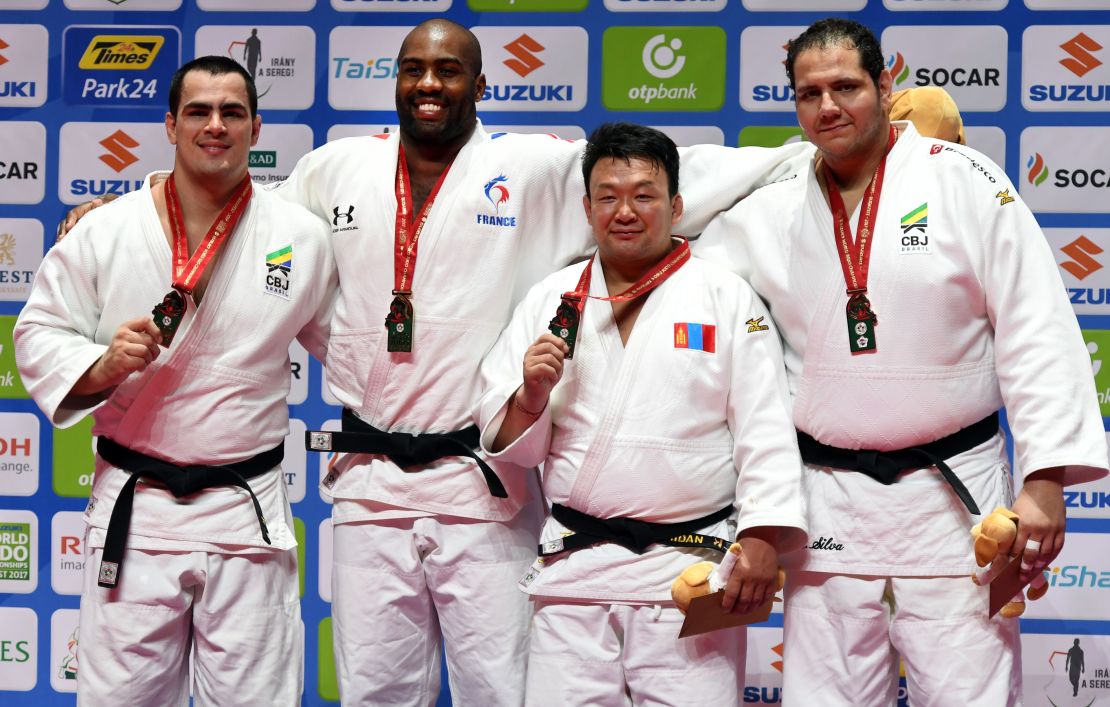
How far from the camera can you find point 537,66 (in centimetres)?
398

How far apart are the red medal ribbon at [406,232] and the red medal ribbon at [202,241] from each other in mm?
406

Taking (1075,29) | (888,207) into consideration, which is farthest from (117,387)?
(1075,29)

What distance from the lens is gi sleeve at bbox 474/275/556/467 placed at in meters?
2.65

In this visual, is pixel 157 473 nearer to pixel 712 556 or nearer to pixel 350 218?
pixel 350 218

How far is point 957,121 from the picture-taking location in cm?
298

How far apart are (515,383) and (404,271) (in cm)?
48

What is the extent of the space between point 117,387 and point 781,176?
1.81 m

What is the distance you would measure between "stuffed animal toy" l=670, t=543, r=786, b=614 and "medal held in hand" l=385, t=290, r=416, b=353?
94cm

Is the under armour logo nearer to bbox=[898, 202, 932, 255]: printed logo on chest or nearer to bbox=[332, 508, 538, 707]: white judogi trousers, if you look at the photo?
bbox=[332, 508, 538, 707]: white judogi trousers

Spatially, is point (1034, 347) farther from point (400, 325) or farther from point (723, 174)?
point (400, 325)

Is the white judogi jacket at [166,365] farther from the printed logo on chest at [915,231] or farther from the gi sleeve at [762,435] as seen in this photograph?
the printed logo on chest at [915,231]

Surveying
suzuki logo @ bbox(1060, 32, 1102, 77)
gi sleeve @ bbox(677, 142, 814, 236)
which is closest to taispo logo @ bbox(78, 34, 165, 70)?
gi sleeve @ bbox(677, 142, 814, 236)

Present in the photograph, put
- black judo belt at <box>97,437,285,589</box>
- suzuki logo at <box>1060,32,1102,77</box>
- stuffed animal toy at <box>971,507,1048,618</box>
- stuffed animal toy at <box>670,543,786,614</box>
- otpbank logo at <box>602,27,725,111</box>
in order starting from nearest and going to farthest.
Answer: stuffed animal toy at <box>971,507,1048,618</box>
stuffed animal toy at <box>670,543,786,614</box>
black judo belt at <box>97,437,285,589</box>
suzuki logo at <box>1060,32,1102,77</box>
otpbank logo at <box>602,27,725,111</box>

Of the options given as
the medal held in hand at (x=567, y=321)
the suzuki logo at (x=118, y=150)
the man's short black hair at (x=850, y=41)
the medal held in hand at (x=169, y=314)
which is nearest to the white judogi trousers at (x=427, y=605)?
the medal held in hand at (x=567, y=321)
